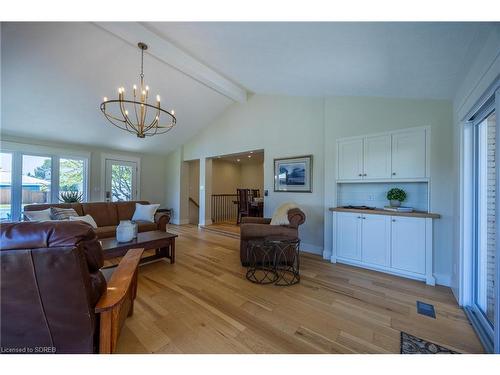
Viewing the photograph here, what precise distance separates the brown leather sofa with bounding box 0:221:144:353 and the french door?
18.2 feet

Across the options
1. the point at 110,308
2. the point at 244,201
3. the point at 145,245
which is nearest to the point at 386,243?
the point at 110,308

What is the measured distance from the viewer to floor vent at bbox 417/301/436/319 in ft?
6.29

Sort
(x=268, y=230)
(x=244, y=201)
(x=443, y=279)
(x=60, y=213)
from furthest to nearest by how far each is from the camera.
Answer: (x=244, y=201), (x=60, y=213), (x=268, y=230), (x=443, y=279)

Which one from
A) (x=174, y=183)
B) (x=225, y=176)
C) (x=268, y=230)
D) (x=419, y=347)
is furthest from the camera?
(x=225, y=176)

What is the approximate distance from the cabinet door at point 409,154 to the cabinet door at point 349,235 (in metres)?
0.84

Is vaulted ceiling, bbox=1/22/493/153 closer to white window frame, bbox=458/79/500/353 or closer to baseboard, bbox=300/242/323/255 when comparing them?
white window frame, bbox=458/79/500/353

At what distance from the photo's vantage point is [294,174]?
4.09 meters

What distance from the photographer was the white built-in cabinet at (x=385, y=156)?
266 centimetres

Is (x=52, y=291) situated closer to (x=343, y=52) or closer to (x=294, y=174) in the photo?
(x=343, y=52)

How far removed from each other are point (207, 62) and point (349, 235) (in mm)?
3620

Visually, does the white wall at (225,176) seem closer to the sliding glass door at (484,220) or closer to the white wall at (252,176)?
the white wall at (252,176)

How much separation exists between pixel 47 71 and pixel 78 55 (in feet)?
1.96
